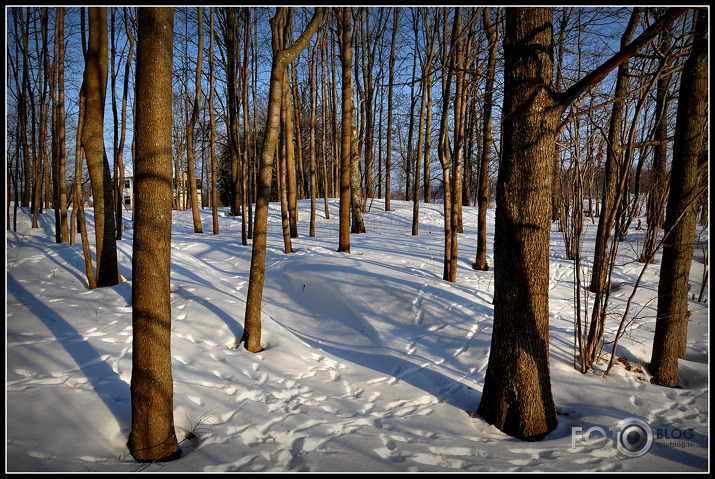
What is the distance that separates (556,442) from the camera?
9.66 ft

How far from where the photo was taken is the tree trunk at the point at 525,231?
3.00 m

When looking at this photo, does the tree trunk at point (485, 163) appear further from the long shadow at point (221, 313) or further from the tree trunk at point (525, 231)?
the long shadow at point (221, 313)

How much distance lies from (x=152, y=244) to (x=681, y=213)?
517cm

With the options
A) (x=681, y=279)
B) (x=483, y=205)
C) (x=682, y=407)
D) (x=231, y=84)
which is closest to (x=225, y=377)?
(x=682, y=407)

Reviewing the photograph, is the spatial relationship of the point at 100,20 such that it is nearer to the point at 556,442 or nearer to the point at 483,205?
the point at 483,205

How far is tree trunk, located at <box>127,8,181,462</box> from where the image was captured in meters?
2.55

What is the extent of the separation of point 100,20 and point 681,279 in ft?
29.4

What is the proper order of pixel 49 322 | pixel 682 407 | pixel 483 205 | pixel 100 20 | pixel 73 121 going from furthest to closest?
pixel 73 121, pixel 483 205, pixel 100 20, pixel 49 322, pixel 682 407

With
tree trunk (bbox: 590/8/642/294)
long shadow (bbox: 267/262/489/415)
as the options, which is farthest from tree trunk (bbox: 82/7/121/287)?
tree trunk (bbox: 590/8/642/294)

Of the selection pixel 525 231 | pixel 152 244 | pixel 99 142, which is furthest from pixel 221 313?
pixel 525 231

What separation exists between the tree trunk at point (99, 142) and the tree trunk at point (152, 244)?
4135 millimetres

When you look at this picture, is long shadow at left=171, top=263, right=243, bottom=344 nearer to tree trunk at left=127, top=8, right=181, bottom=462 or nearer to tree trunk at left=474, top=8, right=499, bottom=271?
tree trunk at left=127, top=8, right=181, bottom=462

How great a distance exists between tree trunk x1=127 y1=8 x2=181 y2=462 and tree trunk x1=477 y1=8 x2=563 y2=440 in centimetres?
279

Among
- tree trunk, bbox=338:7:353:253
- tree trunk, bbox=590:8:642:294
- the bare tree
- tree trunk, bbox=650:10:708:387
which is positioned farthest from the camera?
tree trunk, bbox=338:7:353:253
